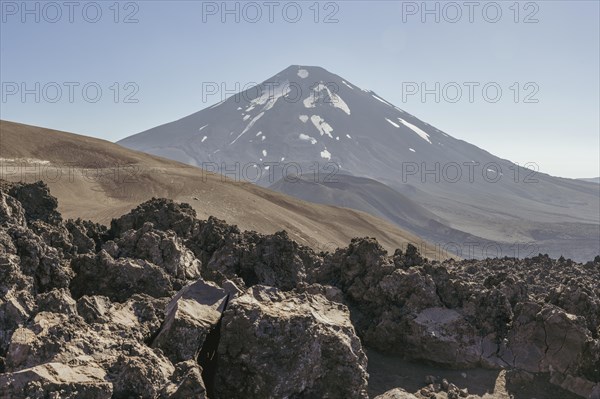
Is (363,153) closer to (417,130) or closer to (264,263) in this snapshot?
(417,130)

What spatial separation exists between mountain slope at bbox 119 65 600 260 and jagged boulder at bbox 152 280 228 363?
78547mm

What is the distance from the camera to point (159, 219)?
1086 centimetres

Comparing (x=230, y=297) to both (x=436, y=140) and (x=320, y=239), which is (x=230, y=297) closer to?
(x=320, y=239)

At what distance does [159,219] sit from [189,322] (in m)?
6.40

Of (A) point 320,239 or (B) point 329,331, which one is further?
(A) point 320,239

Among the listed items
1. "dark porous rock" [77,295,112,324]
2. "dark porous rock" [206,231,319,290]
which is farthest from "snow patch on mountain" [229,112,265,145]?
"dark porous rock" [77,295,112,324]

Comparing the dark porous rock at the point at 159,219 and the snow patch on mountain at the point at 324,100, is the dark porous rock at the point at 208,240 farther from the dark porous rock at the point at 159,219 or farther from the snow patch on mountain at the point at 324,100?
the snow patch on mountain at the point at 324,100

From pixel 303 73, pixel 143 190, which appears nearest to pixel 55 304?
pixel 143 190

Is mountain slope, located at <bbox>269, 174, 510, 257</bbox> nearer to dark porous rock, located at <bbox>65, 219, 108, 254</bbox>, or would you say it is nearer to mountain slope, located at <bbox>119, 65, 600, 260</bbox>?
mountain slope, located at <bbox>119, 65, 600, 260</bbox>

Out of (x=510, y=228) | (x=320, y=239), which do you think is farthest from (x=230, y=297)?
(x=510, y=228)

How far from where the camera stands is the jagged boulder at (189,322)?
4.59 metres

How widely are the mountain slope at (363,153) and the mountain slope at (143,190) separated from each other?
46964 millimetres

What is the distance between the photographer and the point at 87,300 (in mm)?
5012

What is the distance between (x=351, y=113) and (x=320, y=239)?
457ft
